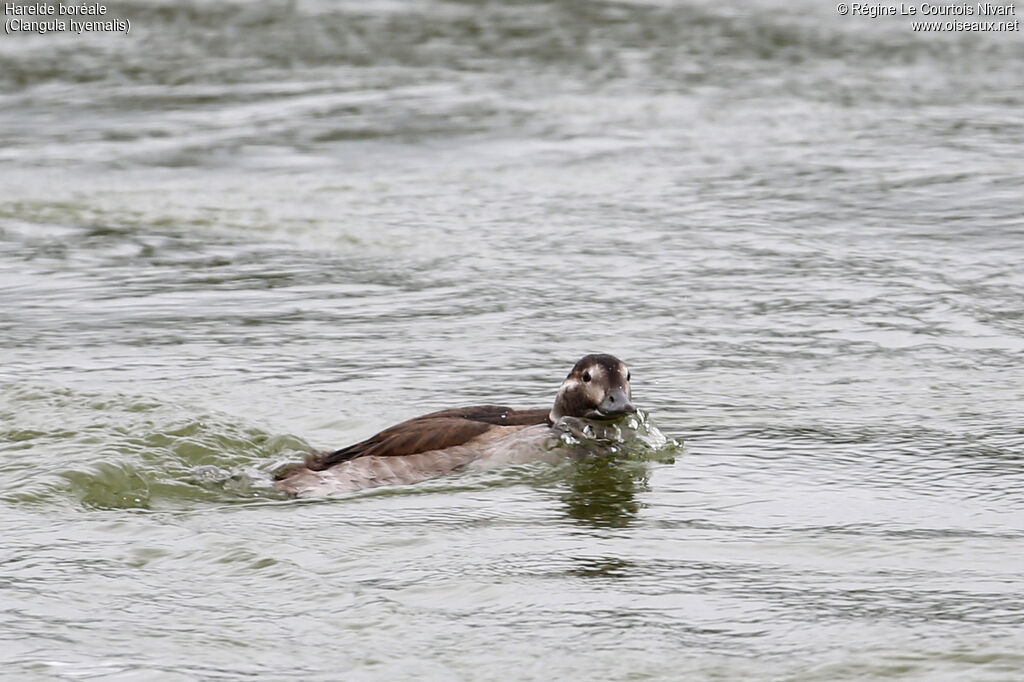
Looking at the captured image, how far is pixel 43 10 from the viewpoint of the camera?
2552 centimetres

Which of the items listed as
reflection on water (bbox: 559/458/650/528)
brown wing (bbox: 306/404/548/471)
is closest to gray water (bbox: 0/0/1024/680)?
reflection on water (bbox: 559/458/650/528)

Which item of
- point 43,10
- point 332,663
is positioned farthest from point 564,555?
point 43,10

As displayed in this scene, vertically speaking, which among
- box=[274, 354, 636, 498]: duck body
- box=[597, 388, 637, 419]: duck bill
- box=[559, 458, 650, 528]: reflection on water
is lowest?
box=[559, 458, 650, 528]: reflection on water

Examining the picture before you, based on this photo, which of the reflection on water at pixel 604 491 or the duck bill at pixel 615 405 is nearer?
the reflection on water at pixel 604 491

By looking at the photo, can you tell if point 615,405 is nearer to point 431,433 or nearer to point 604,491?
point 604,491

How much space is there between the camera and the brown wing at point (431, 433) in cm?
908

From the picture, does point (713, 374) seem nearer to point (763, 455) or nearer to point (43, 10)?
point (763, 455)

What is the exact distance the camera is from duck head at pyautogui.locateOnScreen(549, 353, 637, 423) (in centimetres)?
919

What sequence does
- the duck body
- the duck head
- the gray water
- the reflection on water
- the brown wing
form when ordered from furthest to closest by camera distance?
the duck head → the brown wing → the duck body → the reflection on water → the gray water

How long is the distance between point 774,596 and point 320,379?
4217mm

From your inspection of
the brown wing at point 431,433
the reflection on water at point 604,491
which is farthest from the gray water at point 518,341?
the brown wing at point 431,433

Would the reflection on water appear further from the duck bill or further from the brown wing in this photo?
the brown wing

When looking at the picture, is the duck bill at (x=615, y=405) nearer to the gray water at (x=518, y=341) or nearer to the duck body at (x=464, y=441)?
the duck body at (x=464, y=441)

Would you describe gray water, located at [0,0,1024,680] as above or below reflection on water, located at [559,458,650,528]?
above
